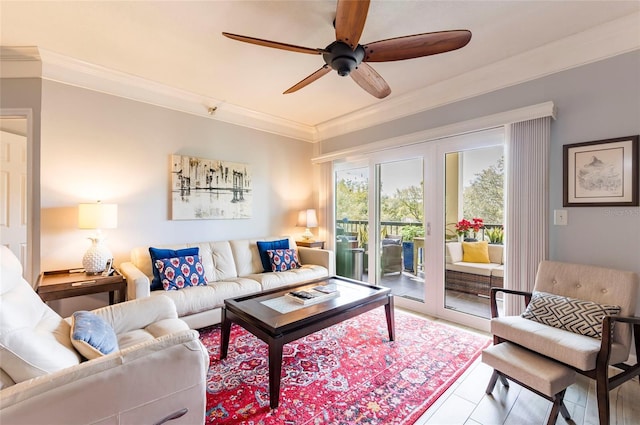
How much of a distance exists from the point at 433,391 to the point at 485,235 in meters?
1.80

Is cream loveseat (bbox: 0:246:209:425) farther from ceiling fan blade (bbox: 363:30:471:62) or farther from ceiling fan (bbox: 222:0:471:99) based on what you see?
ceiling fan blade (bbox: 363:30:471:62)

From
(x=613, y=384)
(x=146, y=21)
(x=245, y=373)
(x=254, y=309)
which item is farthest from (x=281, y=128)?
(x=613, y=384)

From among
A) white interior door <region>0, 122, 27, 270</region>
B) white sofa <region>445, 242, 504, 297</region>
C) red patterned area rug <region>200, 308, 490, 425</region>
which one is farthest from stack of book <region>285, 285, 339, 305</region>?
white interior door <region>0, 122, 27, 270</region>

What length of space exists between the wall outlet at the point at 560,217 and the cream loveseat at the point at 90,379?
295 cm

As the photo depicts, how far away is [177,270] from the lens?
2.82 m

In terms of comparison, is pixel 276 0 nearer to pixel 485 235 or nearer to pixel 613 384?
pixel 485 235

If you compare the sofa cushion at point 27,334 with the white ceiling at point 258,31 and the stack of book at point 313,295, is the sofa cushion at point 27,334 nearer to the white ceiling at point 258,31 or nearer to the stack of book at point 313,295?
the stack of book at point 313,295

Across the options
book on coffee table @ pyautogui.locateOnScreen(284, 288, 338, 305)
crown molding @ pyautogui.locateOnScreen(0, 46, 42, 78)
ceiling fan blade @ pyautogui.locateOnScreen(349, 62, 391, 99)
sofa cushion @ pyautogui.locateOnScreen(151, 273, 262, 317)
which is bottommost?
sofa cushion @ pyautogui.locateOnScreen(151, 273, 262, 317)

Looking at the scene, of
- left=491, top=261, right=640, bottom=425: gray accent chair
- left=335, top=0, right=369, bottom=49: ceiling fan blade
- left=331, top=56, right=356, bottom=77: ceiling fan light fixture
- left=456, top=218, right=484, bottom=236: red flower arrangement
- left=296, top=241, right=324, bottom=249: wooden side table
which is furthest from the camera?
left=296, top=241, right=324, bottom=249: wooden side table

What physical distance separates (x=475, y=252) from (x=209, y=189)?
11.0 feet

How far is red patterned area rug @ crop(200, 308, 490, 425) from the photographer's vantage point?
171 centimetres

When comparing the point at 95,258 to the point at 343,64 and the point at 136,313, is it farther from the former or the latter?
the point at 343,64

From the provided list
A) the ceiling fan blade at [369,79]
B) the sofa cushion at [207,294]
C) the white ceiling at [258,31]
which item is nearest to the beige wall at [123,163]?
the white ceiling at [258,31]

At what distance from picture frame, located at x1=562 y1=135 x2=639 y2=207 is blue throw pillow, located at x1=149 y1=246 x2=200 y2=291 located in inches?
146
